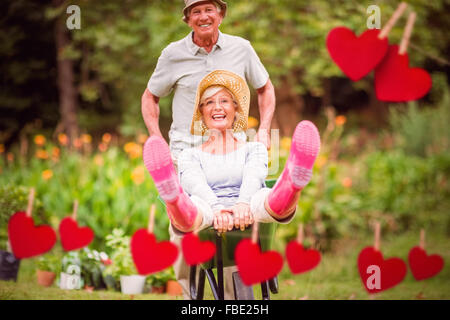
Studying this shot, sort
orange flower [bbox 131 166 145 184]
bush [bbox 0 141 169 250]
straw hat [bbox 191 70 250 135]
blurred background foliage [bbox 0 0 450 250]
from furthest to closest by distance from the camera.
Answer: orange flower [bbox 131 166 145 184] → blurred background foliage [bbox 0 0 450 250] → bush [bbox 0 141 169 250] → straw hat [bbox 191 70 250 135]

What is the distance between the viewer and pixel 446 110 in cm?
617

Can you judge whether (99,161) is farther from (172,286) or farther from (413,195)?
(413,195)

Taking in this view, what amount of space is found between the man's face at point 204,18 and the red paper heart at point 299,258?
3.21 ft

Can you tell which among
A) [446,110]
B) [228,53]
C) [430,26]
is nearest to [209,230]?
[228,53]

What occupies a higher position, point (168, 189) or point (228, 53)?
point (228, 53)

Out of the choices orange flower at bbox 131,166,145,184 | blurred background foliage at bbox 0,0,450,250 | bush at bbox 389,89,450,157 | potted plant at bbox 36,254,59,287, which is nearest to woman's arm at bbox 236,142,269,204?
blurred background foliage at bbox 0,0,450,250

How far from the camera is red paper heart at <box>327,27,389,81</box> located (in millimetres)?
Result: 1815

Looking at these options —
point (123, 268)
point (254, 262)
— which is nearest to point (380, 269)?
point (254, 262)

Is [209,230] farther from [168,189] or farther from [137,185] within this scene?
[137,185]

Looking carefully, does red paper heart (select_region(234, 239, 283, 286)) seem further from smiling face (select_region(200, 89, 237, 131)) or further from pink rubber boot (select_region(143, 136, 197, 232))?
smiling face (select_region(200, 89, 237, 131))

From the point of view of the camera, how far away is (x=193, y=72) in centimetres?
229

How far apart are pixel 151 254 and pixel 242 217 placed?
377mm

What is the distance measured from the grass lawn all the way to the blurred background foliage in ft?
1.19
